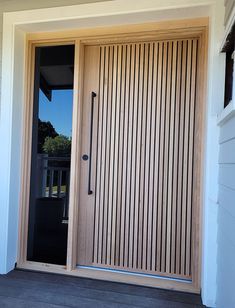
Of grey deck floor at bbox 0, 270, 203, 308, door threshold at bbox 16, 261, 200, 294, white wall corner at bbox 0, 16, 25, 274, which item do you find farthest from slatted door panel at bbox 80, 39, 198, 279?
white wall corner at bbox 0, 16, 25, 274

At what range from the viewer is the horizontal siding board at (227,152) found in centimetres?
156

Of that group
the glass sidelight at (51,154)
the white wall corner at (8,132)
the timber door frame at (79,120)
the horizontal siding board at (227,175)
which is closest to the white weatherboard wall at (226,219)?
the horizontal siding board at (227,175)

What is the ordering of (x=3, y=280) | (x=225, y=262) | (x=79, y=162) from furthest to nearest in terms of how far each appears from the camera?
(x=79, y=162) < (x=3, y=280) < (x=225, y=262)

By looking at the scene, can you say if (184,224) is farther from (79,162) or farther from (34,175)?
(34,175)

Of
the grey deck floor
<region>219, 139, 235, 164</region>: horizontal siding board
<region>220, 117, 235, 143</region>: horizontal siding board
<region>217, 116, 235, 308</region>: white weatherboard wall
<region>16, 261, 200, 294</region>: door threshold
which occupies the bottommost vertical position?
the grey deck floor

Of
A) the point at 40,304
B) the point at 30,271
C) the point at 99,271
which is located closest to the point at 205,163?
the point at 99,271

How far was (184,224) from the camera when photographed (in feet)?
7.55

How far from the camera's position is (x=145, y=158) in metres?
2.38

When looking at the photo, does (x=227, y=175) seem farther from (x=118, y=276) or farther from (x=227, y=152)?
(x=118, y=276)

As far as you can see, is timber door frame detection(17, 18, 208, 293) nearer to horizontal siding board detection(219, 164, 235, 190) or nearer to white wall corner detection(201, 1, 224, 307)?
white wall corner detection(201, 1, 224, 307)

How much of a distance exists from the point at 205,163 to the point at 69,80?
1.37 meters

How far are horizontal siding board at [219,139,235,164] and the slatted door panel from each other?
444mm

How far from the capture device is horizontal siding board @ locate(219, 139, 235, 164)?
1.56 meters

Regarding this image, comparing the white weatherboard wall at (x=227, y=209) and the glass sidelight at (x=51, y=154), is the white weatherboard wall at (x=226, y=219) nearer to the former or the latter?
the white weatherboard wall at (x=227, y=209)
